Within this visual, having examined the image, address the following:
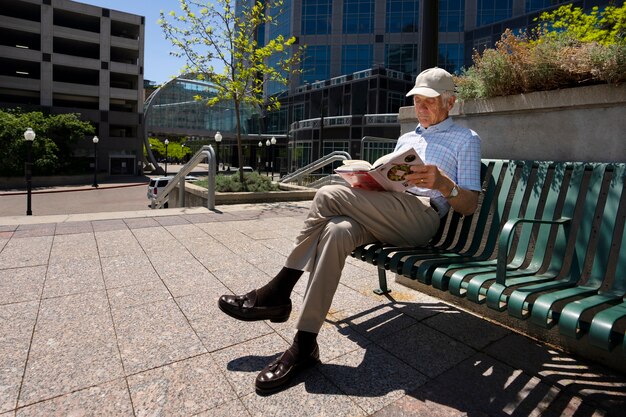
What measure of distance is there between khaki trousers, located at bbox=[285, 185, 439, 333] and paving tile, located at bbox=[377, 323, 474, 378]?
665 millimetres

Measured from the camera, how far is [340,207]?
2.46m

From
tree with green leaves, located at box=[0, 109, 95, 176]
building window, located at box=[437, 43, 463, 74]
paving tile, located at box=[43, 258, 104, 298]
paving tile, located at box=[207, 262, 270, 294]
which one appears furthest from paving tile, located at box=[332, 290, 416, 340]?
building window, located at box=[437, 43, 463, 74]

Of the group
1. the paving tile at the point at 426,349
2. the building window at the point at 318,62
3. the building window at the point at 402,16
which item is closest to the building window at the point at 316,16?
the building window at the point at 318,62

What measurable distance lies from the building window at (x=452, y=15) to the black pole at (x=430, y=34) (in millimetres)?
45882

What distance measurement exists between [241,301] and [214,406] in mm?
689

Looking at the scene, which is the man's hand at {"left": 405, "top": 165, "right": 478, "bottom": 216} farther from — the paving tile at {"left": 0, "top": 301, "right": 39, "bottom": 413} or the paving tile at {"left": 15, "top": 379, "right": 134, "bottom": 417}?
the paving tile at {"left": 0, "top": 301, "right": 39, "bottom": 413}

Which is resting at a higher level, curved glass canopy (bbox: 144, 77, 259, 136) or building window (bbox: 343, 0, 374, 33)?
building window (bbox: 343, 0, 374, 33)

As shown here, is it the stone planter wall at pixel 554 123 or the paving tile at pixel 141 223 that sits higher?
the stone planter wall at pixel 554 123

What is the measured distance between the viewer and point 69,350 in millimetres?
2512

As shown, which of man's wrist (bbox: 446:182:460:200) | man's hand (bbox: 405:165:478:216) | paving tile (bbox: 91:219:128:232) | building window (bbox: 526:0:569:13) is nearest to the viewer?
man's hand (bbox: 405:165:478:216)

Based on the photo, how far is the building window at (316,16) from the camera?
4959cm

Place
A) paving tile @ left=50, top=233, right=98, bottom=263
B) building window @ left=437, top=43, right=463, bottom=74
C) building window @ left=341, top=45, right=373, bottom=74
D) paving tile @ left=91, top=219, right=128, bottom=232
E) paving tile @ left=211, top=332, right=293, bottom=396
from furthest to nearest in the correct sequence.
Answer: building window @ left=341, top=45, right=373, bottom=74, building window @ left=437, top=43, right=463, bottom=74, paving tile @ left=91, top=219, right=128, bottom=232, paving tile @ left=50, top=233, right=98, bottom=263, paving tile @ left=211, top=332, right=293, bottom=396

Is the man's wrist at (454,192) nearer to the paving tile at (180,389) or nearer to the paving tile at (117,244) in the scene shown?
the paving tile at (180,389)

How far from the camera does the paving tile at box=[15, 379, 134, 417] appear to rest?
1.93m
